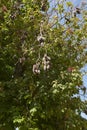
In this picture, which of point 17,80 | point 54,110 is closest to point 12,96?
point 17,80

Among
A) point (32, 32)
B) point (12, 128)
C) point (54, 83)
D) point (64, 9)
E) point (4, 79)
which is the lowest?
point (12, 128)

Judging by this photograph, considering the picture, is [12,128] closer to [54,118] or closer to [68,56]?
[54,118]

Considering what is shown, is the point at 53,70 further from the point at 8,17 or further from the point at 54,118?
the point at 8,17

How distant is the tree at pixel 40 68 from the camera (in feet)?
51.8

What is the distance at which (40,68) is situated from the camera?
1587cm

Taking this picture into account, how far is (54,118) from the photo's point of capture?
16.3 meters

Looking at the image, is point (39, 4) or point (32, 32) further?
point (39, 4)

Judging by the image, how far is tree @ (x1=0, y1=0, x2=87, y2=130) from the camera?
51.8 ft

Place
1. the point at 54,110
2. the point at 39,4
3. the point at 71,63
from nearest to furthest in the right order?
1. the point at 54,110
2. the point at 71,63
3. the point at 39,4

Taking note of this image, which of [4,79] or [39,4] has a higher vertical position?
[39,4]

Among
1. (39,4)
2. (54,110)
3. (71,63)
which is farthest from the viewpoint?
(39,4)

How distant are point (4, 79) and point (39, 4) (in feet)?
12.5

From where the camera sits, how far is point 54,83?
16.0 metres

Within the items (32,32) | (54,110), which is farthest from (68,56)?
(54,110)
